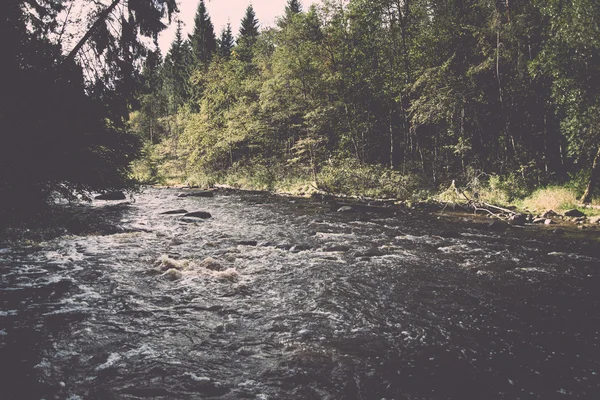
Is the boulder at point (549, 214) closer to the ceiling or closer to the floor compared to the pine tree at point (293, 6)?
closer to the floor

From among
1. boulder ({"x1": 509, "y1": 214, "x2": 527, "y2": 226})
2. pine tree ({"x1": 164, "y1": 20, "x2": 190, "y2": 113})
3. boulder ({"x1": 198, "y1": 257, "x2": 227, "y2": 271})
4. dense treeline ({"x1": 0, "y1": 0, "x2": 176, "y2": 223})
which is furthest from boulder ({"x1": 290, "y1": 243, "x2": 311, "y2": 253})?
pine tree ({"x1": 164, "y1": 20, "x2": 190, "y2": 113})

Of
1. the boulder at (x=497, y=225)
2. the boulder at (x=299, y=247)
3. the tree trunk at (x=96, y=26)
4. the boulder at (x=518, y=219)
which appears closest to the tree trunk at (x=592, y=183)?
the boulder at (x=518, y=219)

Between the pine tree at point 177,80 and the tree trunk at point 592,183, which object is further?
the pine tree at point 177,80

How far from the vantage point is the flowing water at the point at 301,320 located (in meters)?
4.13

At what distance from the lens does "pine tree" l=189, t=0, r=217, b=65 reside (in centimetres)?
5709

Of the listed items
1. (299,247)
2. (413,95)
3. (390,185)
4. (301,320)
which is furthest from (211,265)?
(413,95)

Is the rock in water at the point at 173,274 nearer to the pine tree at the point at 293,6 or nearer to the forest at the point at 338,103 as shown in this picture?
the forest at the point at 338,103

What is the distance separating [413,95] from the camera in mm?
26984

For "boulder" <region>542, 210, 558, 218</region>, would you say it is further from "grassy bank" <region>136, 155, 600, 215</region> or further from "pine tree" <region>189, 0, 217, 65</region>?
"pine tree" <region>189, 0, 217, 65</region>

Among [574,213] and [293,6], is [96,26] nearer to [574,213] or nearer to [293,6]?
[574,213]

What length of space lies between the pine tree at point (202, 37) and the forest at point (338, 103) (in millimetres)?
17180

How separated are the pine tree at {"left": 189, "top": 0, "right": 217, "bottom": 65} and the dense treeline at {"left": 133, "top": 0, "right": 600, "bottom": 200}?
19.6 metres

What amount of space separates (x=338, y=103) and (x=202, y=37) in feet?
127

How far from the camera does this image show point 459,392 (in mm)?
3988
